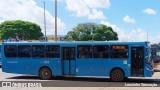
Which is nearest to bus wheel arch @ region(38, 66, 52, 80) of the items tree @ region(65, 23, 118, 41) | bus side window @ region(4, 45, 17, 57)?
bus side window @ region(4, 45, 17, 57)

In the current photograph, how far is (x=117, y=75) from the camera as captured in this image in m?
20.2

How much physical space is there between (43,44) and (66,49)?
1501mm

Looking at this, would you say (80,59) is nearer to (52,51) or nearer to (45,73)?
(52,51)

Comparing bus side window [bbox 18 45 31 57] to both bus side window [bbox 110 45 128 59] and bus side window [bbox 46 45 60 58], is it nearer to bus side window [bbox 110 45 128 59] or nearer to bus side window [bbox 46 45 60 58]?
bus side window [bbox 46 45 60 58]

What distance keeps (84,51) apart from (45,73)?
2.86 m

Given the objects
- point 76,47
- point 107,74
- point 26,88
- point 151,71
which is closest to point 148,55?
point 151,71

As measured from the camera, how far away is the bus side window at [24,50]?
22327mm

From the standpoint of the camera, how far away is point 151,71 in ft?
64.9

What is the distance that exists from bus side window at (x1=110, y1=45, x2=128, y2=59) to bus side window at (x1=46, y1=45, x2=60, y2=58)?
11.1 feet

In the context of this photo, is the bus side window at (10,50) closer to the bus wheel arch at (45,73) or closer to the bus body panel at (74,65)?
the bus body panel at (74,65)

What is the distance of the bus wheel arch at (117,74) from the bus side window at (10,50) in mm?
6464

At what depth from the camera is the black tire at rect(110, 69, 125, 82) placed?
20.0 m

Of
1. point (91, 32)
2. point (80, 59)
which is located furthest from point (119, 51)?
point (91, 32)

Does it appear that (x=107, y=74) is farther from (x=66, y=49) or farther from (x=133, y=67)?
(x=66, y=49)
